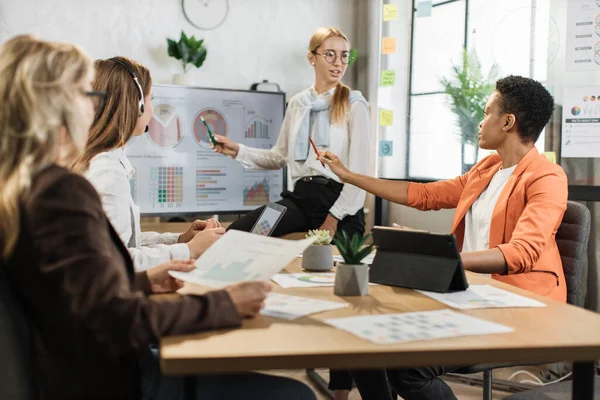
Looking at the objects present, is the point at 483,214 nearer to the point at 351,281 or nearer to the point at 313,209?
the point at 351,281

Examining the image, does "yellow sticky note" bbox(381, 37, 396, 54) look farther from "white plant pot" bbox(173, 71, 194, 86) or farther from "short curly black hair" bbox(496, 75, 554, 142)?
"short curly black hair" bbox(496, 75, 554, 142)

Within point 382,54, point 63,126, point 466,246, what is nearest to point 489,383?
point 466,246

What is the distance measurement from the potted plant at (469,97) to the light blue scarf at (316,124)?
2.44 ft

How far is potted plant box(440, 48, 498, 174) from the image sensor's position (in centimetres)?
373

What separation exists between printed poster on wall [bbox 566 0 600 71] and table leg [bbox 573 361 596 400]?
2261 mm

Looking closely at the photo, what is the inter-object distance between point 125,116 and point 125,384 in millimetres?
979

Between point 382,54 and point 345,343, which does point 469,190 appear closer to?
point 345,343

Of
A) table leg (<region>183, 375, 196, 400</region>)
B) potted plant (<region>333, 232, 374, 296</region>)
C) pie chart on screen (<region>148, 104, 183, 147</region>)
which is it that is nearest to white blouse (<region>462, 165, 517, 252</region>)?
potted plant (<region>333, 232, 374, 296</region>)

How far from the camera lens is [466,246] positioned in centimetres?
242

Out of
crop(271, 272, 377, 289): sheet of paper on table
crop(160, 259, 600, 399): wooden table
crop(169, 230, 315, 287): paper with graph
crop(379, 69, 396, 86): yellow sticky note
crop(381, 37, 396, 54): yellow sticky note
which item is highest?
crop(381, 37, 396, 54): yellow sticky note

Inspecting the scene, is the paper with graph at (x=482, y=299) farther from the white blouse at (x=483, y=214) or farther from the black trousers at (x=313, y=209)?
the black trousers at (x=313, y=209)

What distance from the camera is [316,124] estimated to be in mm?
3398

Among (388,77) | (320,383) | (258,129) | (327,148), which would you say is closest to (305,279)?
(320,383)

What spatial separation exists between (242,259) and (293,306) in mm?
145
